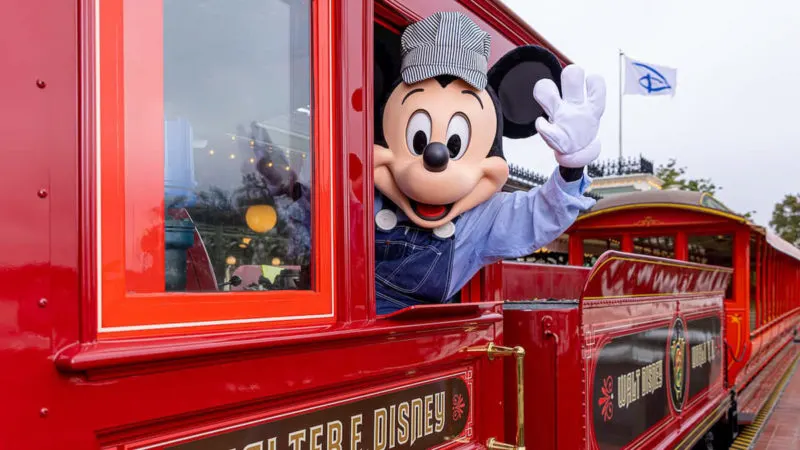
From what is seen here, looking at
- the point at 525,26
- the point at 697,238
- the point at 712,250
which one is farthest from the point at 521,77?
the point at 712,250

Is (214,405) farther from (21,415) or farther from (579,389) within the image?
(579,389)

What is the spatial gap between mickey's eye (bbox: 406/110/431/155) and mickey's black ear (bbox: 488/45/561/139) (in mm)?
462

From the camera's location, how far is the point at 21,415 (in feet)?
2.79

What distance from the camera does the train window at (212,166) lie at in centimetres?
103

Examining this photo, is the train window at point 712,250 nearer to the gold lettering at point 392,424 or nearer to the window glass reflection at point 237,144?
the gold lettering at point 392,424

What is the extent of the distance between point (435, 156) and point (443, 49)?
0.34 meters

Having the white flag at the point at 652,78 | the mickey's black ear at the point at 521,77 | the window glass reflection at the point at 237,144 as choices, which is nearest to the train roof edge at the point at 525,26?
the mickey's black ear at the point at 521,77

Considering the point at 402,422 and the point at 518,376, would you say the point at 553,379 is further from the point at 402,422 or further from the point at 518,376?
the point at 402,422

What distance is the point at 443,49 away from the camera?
1897mm

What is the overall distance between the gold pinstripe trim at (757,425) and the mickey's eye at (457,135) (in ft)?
16.5

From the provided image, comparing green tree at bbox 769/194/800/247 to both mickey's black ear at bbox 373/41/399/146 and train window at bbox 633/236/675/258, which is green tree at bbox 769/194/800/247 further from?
mickey's black ear at bbox 373/41/399/146

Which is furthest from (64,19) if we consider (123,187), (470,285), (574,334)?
(574,334)

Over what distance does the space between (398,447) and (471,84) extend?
1165mm

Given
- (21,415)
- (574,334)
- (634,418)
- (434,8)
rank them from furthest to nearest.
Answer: (634,418) → (574,334) → (434,8) → (21,415)
